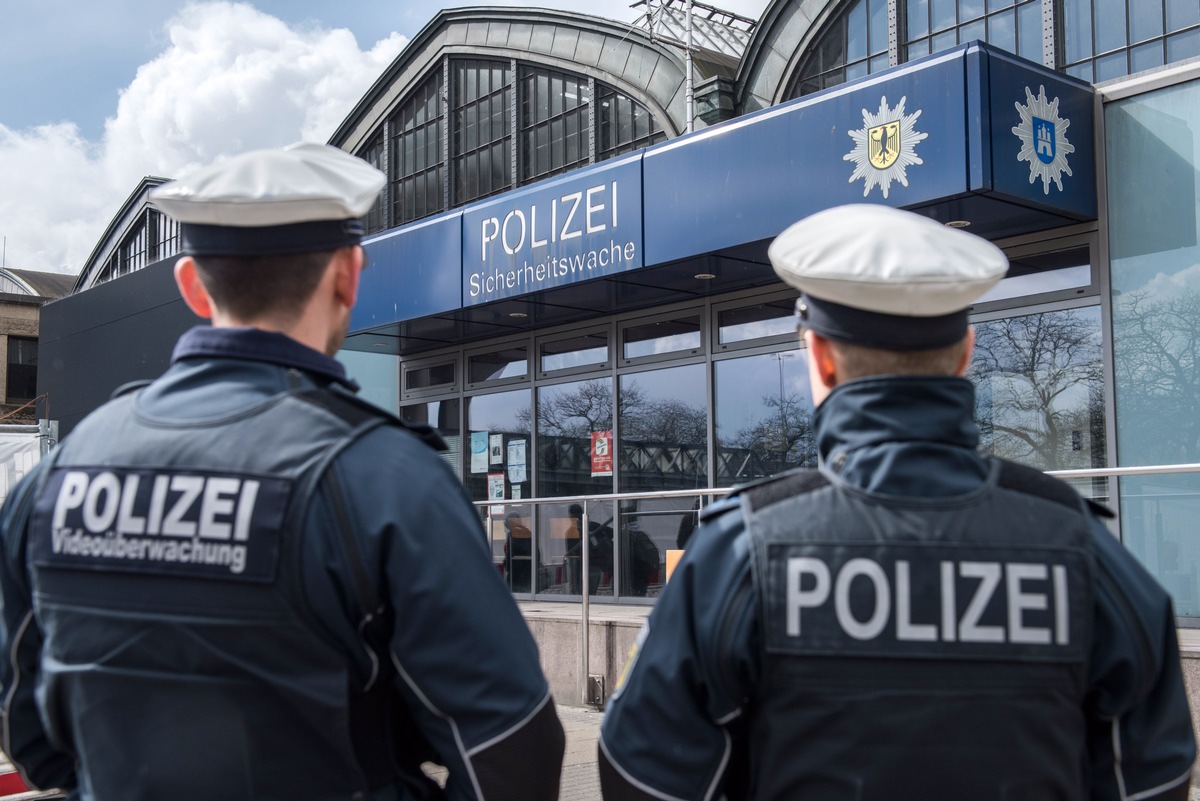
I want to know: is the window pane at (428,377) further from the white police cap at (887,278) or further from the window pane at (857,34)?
the white police cap at (887,278)

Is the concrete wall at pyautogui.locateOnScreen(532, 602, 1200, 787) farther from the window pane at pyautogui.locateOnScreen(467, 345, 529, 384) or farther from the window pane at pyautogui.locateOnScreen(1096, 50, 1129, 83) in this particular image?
the window pane at pyautogui.locateOnScreen(1096, 50, 1129, 83)

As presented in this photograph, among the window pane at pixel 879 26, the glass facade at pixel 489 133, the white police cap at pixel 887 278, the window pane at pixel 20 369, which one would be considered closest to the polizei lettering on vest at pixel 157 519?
the white police cap at pixel 887 278

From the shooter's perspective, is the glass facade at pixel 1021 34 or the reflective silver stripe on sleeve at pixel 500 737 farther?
the glass facade at pixel 1021 34

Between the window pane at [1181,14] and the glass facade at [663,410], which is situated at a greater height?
the window pane at [1181,14]

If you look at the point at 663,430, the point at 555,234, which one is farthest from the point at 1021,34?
the point at 663,430

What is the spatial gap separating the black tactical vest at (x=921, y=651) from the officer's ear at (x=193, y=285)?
1.09 meters

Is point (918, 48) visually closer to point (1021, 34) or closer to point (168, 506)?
point (1021, 34)

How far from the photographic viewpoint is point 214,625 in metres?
1.85

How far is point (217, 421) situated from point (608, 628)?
24.2 ft

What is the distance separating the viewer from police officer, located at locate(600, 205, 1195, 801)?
74.4 inches

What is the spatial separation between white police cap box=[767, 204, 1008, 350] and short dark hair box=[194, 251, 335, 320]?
32.8 inches

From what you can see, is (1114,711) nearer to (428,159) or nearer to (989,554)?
(989,554)

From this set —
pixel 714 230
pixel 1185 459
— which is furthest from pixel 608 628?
pixel 1185 459

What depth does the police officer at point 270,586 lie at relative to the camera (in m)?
1.84
